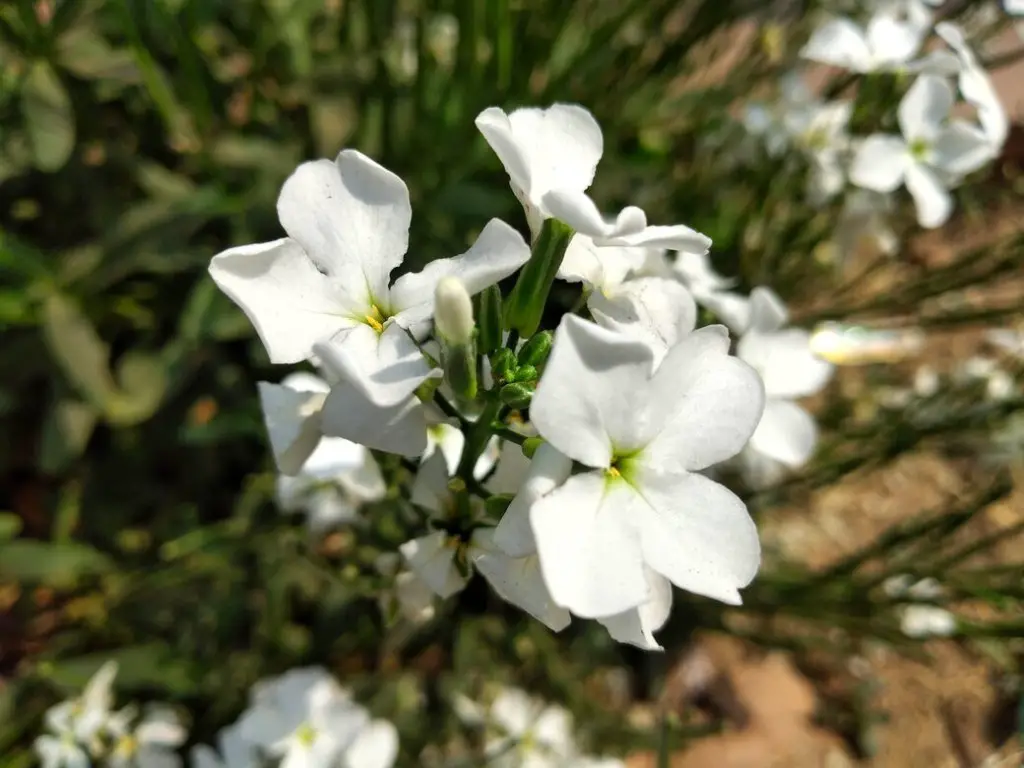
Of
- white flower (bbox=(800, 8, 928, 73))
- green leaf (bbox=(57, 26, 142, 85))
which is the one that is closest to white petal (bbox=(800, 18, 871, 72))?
white flower (bbox=(800, 8, 928, 73))

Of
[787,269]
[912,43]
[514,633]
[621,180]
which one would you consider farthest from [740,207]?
[514,633]

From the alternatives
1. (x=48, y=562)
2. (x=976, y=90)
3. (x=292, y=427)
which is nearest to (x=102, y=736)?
A: (x=48, y=562)

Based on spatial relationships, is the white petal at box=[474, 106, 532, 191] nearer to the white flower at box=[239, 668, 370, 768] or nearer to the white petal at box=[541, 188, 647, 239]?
the white petal at box=[541, 188, 647, 239]

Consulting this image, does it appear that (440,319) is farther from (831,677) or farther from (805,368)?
(831,677)

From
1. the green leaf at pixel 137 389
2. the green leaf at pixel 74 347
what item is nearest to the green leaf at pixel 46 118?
the green leaf at pixel 74 347

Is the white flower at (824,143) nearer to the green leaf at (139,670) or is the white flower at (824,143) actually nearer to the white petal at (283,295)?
the white petal at (283,295)
